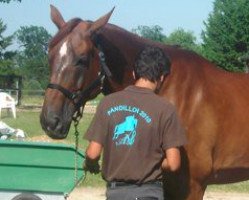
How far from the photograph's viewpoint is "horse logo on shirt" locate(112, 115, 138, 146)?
3.80 m

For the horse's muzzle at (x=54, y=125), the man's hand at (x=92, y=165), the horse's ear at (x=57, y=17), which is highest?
the horse's ear at (x=57, y=17)

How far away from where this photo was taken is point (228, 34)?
53.3 metres

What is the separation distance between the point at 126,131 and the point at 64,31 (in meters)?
1.42

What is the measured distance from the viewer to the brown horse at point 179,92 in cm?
479

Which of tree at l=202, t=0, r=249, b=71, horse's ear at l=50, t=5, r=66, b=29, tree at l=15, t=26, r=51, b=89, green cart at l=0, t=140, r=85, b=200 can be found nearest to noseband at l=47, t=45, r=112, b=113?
horse's ear at l=50, t=5, r=66, b=29

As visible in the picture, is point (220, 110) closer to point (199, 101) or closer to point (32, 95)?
point (199, 101)

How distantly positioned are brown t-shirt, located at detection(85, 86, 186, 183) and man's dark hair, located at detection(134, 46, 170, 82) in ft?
0.34

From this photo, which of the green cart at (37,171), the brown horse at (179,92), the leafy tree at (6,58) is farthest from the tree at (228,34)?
the brown horse at (179,92)

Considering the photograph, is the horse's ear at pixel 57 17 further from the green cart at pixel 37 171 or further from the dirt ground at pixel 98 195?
the dirt ground at pixel 98 195

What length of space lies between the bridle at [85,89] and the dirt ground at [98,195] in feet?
14.0

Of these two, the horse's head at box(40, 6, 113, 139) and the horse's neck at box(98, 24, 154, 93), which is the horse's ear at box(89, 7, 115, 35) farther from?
the horse's neck at box(98, 24, 154, 93)

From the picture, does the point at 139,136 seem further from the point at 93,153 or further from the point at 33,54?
the point at 33,54

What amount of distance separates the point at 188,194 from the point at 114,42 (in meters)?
1.49

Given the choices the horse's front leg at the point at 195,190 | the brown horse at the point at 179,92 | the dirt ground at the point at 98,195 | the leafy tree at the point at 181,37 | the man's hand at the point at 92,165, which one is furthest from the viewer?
the leafy tree at the point at 181,37
